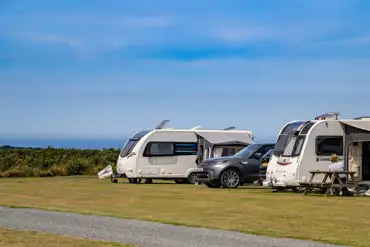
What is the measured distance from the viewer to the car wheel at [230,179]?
2308 cm

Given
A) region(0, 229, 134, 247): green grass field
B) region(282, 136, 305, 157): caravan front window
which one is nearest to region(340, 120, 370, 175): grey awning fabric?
region(282, 136, 305, 157): caravan front window

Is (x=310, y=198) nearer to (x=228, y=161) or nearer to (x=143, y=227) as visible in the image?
(x=228, y=161)

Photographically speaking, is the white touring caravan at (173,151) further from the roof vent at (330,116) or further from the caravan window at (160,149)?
the roof vent at (330,116)

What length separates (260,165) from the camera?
75.5 ft

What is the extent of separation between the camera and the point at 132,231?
35.7 feet

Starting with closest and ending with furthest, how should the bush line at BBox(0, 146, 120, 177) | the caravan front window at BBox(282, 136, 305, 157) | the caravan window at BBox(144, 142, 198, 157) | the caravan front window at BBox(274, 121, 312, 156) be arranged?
the caravan front window at BBox(282, 136, 305, 157), the caravan front window at BBox(274, 121, 312, 156), the caravan window at BBox(144, 142, 198, 157), the bush line at BBox(0, 146, 120, 177)

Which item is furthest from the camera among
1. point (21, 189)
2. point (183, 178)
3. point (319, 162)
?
point (183, 178)

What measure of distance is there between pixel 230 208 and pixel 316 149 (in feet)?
20.2

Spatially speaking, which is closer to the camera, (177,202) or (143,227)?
(143,227)

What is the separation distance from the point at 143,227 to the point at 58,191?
10124mm

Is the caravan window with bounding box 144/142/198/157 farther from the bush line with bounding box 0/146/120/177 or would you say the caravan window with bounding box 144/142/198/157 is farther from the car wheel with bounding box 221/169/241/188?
the bush line with bounding box 0/146/120/177

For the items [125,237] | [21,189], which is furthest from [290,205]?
[21,189]

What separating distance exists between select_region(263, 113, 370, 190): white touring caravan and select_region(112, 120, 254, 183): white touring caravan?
563 cm

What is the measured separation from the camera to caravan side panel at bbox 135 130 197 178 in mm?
26266
